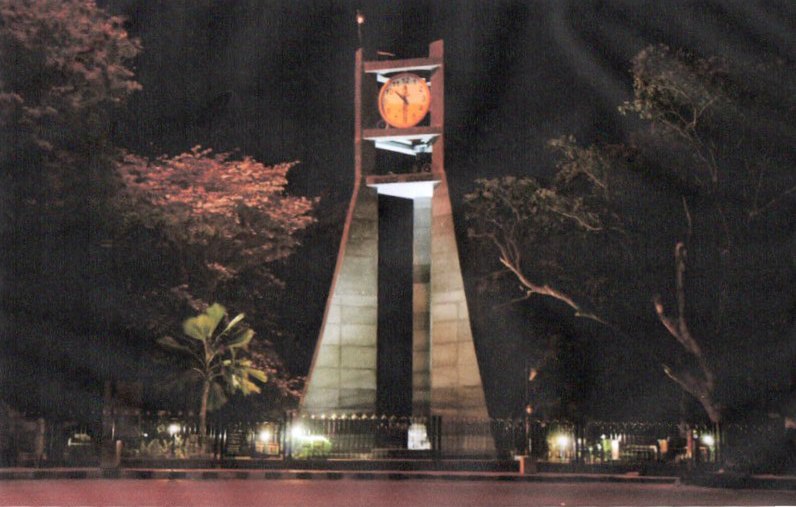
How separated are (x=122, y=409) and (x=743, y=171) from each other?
11.4 metres

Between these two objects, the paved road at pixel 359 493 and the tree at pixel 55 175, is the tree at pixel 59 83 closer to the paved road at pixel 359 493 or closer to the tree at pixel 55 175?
Result: the tree at pixel 55 175

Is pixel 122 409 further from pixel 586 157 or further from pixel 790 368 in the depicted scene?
pixel 790 368

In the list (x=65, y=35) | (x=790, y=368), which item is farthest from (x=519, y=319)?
(x=65, y=35)

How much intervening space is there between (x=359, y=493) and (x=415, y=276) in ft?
31.7

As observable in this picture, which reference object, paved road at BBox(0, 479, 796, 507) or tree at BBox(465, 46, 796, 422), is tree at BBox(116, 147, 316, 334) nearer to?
tree at BBox(465, 46, 796, 422)

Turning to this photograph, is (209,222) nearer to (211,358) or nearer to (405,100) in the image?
(211,358)

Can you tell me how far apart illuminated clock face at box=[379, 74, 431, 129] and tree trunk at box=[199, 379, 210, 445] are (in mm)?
5798

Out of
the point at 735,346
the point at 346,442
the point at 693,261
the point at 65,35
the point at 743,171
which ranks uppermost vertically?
the point at 65,35

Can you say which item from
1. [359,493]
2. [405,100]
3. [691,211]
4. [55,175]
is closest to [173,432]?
[55,175]

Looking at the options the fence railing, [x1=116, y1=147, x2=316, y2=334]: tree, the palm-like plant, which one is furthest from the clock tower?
[x1=116, y1=147, x2=316, y2=334]: tree

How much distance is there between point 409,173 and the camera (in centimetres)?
2222

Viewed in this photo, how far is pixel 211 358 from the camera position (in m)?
21.5

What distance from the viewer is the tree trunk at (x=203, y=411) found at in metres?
20.0

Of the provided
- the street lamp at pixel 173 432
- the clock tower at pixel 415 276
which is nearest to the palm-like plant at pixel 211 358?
the street lamp at pixel 173 432
